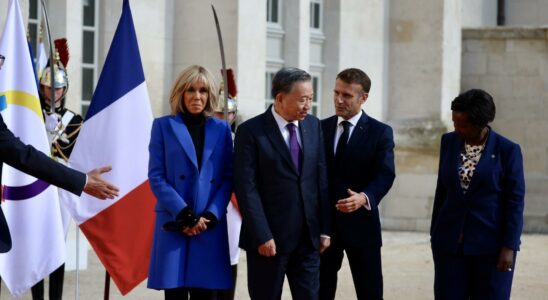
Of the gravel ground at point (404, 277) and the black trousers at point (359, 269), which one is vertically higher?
the black trousers at point (359, 269)

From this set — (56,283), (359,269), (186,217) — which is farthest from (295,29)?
(186,217)

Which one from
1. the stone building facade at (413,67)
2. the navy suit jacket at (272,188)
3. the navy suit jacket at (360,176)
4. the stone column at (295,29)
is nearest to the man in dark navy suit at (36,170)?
the navy suit jacket at (272,188)

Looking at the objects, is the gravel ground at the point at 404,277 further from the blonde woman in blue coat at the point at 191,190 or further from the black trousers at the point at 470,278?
the black trousers at the point at 470,278

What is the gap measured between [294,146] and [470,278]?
1314 millimetres

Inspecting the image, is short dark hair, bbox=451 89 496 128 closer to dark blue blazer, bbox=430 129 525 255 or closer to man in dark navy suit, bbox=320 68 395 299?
dark blue blazer, bbox=430 129 525 255

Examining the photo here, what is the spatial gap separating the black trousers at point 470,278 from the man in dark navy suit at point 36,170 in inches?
81.3

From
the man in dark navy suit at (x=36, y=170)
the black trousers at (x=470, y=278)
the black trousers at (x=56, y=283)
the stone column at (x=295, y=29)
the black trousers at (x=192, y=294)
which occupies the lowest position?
the black trousers at (x=56, y=283)

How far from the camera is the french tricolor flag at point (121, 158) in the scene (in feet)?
27.1

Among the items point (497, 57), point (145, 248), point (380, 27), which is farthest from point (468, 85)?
point (145, 248)

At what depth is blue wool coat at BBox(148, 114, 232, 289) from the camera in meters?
7.03

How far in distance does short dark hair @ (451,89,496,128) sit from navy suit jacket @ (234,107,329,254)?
2.96ft

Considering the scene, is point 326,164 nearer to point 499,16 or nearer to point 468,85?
point 468,85

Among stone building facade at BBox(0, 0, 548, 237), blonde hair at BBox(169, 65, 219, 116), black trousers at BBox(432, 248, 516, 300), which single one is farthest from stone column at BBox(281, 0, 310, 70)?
black trousers at BBox(432, 248, 516, 300)

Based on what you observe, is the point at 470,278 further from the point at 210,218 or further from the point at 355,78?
the point at 210,218
